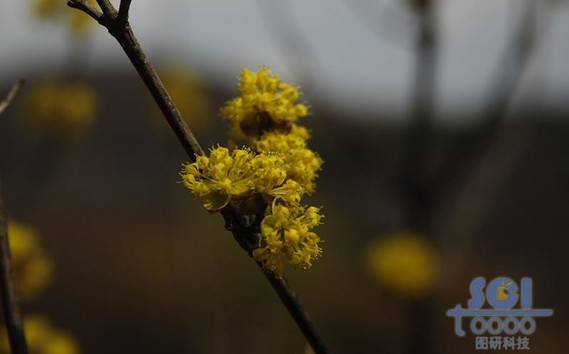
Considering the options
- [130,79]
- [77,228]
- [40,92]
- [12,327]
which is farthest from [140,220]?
[12,327]

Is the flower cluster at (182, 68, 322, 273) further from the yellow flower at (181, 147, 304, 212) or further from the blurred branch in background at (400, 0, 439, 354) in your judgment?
the blurred branch in background at (400, 0, 439, 354)

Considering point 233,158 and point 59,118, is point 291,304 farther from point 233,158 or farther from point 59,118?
point 59,118

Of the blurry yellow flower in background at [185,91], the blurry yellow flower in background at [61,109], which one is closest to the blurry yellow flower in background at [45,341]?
the blurry yellow flower in background at [61,109]

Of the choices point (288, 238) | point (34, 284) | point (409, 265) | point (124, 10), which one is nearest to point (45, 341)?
point (34, 284)

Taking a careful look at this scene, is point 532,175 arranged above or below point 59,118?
above

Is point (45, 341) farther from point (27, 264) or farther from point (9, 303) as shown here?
point (9, 303)

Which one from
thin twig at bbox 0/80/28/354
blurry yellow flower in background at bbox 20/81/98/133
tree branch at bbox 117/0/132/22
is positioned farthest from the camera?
blurry yellow flower in background at bbox 20/81/98/133

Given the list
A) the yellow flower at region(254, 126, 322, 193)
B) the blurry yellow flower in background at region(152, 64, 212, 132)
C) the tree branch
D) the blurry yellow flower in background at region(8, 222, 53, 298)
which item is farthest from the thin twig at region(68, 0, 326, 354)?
the blurry yellow flower in background at region(152, 64, 212, 132)
